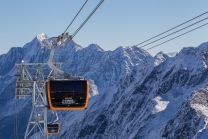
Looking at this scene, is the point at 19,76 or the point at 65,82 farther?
the point at 19,76

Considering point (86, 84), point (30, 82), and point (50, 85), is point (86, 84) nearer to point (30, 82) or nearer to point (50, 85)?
point (50, 85)

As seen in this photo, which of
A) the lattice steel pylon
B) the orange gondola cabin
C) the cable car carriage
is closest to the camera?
the orange gondola cabin

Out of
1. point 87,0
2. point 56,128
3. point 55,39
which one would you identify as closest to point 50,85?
point 55,39

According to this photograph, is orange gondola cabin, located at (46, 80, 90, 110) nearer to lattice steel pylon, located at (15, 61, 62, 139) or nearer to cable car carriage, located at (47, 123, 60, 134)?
lattice steel pylon, located at (15, 61, 62, 139)

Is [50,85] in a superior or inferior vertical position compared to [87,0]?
inferior

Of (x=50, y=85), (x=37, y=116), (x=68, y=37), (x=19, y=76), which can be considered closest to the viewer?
(x=68, y=37)

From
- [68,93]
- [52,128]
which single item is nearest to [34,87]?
[52,128]

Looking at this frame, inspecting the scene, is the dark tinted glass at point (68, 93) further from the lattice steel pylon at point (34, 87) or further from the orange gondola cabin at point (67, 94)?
the lattice steel pylon at point (34, 87)

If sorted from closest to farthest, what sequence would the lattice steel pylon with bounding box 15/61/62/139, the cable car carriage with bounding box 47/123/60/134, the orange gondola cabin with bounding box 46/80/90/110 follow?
the orange gondola cabin with bounding box 46/80/90/110
the lattice steel pylon with bounding box 15/61/62/139
the cable car carriage with bounding box 47/123/60/134

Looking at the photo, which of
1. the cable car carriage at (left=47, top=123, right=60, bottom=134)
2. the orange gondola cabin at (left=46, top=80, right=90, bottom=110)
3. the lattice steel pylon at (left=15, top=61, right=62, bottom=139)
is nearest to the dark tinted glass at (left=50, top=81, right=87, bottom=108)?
the orange gondola cabin at (left=46, top=80, right=90, bottom=110)
